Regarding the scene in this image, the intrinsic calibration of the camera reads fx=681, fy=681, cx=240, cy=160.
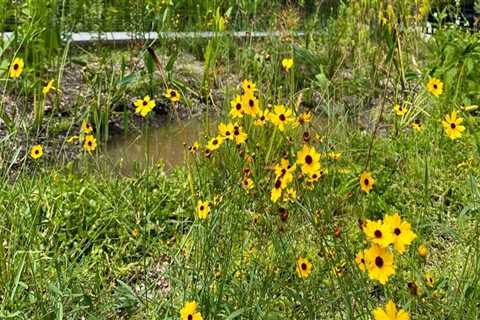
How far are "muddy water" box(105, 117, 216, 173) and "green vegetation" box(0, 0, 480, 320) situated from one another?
0.21 feet

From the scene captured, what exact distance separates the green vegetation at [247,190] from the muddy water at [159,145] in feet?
0.21

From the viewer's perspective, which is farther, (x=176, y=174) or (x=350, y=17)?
(x=350, y=17)

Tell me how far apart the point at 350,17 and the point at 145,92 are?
1577mm

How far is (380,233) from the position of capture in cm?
94

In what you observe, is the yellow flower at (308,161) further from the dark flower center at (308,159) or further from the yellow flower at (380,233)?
the yellow flower at (380,233)

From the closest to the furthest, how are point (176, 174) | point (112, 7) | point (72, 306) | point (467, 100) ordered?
point (72, 306) < point (176, 174) < point (467, 100) < point (112, 7)

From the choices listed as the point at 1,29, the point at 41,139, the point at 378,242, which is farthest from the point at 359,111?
the point at 378,242

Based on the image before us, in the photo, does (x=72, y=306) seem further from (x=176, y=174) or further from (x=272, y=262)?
(x=176, y=174)

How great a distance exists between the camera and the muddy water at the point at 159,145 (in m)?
3.31

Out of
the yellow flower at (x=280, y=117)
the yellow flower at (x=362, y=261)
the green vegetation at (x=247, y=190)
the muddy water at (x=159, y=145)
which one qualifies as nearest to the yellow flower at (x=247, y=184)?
the green vegetation at (x=247, y=190)

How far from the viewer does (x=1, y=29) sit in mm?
3730

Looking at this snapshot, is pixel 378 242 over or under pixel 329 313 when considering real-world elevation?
over

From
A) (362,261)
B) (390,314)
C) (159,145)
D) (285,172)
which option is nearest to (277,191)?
(285,172)

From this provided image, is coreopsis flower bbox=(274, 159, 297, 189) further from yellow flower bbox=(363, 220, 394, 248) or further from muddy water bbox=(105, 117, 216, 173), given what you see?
muddy water bbox=(105, 117, 216, 173)
